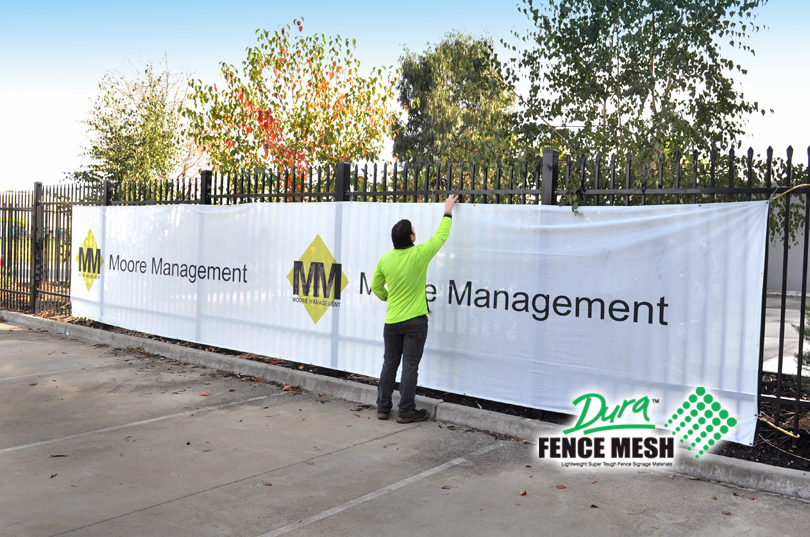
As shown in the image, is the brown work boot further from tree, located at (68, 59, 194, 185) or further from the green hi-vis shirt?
tree, located at (68, 59, 194, 185)

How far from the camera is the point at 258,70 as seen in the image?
57.4 ft

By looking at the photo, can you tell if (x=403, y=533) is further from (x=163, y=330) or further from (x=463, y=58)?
(x=463, y=58)

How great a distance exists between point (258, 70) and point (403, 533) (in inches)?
600

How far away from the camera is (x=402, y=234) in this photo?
660cm

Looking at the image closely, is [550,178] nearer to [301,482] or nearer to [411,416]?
[411,416]

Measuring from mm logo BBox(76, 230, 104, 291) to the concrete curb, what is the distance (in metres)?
0.89

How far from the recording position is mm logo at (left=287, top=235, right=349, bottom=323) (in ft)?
27.0

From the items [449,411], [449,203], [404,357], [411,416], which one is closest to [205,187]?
[449,203]

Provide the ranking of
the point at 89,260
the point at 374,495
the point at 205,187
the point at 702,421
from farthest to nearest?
the point at 89,260 < the point at 205,187 < the point at 702,421 < the point at 374,495

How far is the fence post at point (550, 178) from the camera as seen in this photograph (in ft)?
21.5

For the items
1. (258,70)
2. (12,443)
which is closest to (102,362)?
(12,443)

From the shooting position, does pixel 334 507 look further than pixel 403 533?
Yes

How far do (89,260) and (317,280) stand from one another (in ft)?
19.0

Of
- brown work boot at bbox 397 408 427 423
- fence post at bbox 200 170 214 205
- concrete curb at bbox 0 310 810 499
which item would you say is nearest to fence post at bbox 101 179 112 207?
concrete curb at bbox 0 310 810 499
